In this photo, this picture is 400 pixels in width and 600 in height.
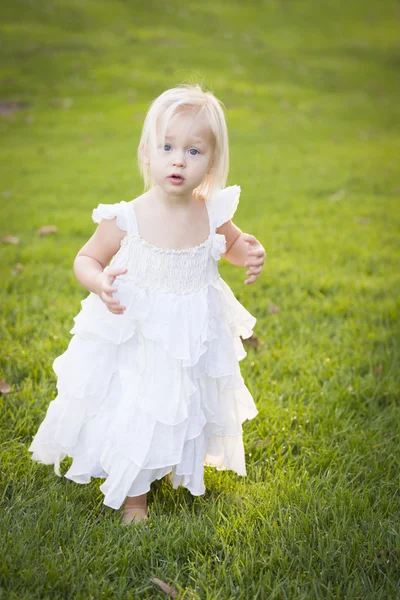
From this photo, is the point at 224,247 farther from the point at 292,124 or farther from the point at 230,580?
the point at 292,124

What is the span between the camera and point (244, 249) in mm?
2436

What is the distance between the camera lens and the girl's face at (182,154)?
207 cm

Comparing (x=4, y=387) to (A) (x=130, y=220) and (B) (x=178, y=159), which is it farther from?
(B) (x=178, y=159)

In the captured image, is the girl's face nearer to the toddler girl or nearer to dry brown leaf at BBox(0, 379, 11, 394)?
the toddler girl

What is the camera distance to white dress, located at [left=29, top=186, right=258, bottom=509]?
215 centimetres

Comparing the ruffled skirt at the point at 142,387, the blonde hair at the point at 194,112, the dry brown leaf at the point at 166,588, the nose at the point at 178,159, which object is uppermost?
the blonde hair at the point at 194,112

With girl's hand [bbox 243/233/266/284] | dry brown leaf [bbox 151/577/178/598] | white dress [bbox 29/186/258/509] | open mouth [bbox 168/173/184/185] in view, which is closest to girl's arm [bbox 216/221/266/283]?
girl's hand [bbox 243/233/266/284]

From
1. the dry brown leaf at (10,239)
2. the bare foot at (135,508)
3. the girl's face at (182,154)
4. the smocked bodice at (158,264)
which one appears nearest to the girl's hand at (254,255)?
the smocked bodice at (158,264)

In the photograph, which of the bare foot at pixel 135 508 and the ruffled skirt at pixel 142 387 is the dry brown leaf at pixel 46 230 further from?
the bare foot at pixel 135 508

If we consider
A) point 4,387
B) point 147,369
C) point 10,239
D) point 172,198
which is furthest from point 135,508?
point 10,239

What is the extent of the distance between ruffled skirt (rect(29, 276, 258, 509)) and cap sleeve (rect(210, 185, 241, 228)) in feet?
0.78

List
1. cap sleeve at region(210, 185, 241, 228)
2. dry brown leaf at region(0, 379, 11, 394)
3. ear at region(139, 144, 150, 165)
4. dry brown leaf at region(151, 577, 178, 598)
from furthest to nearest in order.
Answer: dry brown leaf at region(0, 379, 11, 394) < cap sleeve at region(210, 185, 241, 228) < ear at region(139, 144, 150, 165) < dry brown leaf at region(151, 577, 178, 598)

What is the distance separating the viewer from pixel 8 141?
8.53m

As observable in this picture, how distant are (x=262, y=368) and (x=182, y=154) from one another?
152cm
